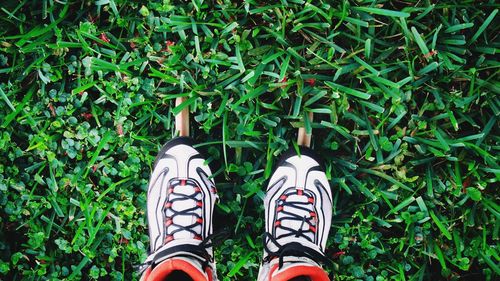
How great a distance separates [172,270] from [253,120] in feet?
2.10

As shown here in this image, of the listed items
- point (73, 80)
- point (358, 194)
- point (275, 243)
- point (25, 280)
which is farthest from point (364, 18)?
point (25, 280)

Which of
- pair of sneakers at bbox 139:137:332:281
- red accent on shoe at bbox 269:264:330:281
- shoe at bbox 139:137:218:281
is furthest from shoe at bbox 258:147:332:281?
shoe at bbox 139:137:218:281

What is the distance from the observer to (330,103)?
2072mm

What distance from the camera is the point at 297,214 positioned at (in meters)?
2.16

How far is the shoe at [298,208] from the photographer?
209cm

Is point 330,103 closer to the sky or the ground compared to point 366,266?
closer to the sky

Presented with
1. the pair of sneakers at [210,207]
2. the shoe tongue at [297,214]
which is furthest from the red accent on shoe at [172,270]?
the shoe tongue at [297,214]

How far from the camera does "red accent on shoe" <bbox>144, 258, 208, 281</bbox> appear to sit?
186 centimetres

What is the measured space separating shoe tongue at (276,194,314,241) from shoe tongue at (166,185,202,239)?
1.12 feet

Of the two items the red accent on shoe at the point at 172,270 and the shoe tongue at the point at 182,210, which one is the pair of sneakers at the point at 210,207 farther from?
the red accent on shoe at the point at 172,270

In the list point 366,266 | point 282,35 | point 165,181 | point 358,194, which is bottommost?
point 366,266

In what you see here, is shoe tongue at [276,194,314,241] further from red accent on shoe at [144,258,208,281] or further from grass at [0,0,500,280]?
red accent on shoe at [144,258,208,281]

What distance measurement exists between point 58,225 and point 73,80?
2.05ft

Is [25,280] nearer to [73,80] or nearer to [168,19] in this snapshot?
[73,80]
